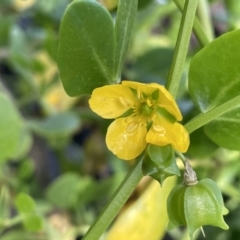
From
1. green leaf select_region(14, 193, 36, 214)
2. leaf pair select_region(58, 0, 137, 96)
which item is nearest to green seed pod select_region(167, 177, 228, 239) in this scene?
leaf pair select_region(58, 0, 137, 96)

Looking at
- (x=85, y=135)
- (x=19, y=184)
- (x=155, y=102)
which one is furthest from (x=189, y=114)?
(x=85, y=135)

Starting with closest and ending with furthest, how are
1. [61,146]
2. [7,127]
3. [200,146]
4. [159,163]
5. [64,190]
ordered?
[159,163] → [200,146] → [7,127] → [64,190] → [61,146]

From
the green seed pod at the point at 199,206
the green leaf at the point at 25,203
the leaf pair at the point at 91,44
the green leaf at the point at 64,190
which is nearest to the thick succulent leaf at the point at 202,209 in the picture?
the green seed pod at the point at 199,206

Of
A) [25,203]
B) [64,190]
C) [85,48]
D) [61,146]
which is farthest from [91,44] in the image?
[61,146]

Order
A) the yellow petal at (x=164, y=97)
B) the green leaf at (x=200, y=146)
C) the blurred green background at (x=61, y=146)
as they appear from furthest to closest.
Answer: the blurred green background at (x=61, y=146)
the green leaf at (x=200, y=146)
the yellow petal at (x=164, y=97)

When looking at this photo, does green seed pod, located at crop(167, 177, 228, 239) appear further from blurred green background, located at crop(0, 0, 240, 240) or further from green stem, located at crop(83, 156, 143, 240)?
blurred green background, located at crop(0, 0, 240, 240)

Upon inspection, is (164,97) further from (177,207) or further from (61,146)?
(61,146)

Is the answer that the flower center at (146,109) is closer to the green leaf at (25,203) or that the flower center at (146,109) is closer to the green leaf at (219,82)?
the green leaf at (219,82)
